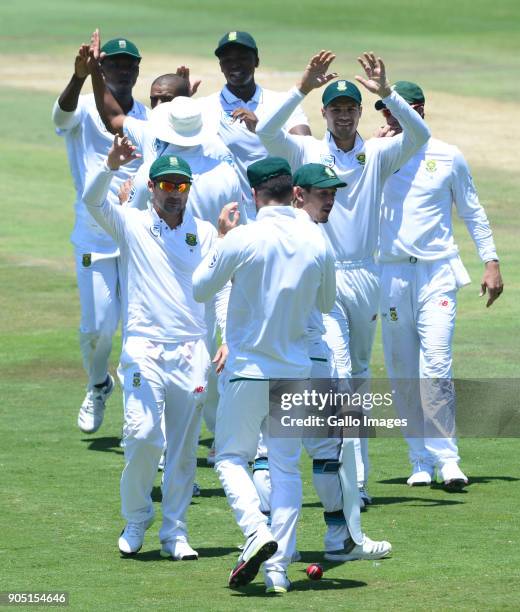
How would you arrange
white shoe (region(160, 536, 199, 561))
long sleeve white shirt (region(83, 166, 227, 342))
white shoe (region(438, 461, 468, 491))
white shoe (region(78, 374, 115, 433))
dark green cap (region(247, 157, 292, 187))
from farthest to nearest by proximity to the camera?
1. white shoe (region(78, 374, 115, 433))
2. white shoe (region(438, 461, 468, 491))
3. long sleeve white shirt (region(83, 166, 227, 342))
4. white shoe (region(160, 536, 199, 561))
5. dark green cap (region(247, 157, 292, 187))

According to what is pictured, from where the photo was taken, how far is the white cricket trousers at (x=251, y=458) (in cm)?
815

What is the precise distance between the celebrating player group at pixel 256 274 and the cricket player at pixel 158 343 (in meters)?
0.01

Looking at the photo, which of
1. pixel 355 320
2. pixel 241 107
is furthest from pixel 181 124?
pixel 355 320

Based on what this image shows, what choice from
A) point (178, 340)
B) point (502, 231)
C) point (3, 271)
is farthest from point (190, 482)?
point (502, 231)

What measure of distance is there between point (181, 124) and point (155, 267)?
5.15ft

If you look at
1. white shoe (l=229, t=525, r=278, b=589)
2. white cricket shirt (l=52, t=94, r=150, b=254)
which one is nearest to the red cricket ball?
white shoe (l=229, t=525, r=278, b=589)

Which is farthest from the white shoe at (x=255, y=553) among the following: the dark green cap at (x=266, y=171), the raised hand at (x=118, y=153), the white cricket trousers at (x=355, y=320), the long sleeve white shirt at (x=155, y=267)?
the raised hand at (x=118, y=153)

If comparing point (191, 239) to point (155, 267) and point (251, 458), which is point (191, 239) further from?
point (251, 458)

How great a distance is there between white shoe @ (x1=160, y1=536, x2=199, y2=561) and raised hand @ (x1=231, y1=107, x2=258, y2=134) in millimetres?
3385

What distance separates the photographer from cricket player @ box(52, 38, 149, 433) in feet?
40.0

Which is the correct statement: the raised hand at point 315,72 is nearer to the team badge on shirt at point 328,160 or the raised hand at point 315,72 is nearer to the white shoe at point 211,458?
the team badge on shirt at point 328,160

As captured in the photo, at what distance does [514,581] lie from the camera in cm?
805

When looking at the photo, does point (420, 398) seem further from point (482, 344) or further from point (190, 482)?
point (482, 344)

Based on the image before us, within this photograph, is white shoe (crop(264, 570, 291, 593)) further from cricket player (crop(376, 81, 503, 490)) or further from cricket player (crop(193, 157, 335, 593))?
cricket player (crop(376, 81, 503, 490))
